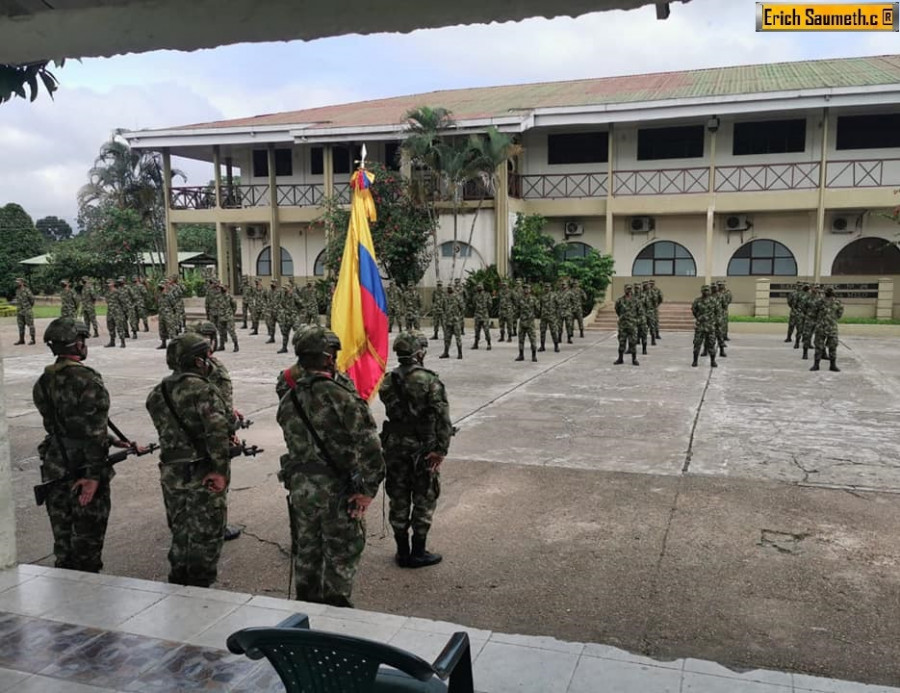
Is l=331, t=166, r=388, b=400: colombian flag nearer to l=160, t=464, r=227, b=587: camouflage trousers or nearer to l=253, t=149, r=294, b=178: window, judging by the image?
l=160, t=464, r=227, b=587: camouflage trousers

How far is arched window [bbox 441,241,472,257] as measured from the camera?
71.5 ft

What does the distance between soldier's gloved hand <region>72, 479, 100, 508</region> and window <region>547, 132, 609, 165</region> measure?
68.8 feet

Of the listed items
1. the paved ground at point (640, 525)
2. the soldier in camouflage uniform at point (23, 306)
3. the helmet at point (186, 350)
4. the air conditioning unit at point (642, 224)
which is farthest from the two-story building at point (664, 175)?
the helmet at point (186, 350)

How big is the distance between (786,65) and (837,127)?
6634 mm

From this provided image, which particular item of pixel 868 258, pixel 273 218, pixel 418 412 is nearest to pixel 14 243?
pixel 273 218

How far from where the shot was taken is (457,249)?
21.8 metres

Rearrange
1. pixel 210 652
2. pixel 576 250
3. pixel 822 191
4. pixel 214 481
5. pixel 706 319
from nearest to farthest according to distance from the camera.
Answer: pixel 210 652 → pixel 214 481 → pixel 706 319 → pixel 822 191 → pixel 576 250

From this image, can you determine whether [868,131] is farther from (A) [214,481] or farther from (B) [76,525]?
(B) [76,525]

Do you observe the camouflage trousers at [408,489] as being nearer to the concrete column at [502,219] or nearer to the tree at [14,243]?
the concrete column at [502,219]

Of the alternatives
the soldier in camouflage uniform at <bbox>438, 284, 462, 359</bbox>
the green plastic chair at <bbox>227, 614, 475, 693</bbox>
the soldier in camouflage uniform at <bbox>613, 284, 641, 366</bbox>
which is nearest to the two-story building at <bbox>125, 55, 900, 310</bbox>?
the soldier in camouflage uniform at <bbox>438, 284, 462, 359</bbox>

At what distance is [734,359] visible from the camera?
14297mm

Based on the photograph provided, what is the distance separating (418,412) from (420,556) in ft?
3.13

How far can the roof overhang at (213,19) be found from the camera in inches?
97.0

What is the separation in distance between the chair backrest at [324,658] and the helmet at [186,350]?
2436 mm
